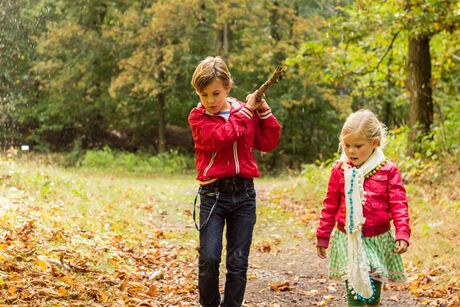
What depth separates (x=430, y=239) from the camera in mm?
7008

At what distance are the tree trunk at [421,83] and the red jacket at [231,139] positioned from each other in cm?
798

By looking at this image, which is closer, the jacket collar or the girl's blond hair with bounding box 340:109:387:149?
the girl's blond hair with bounding box 340:109:387:149

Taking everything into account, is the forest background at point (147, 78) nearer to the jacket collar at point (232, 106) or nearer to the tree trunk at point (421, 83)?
the tree trunk at point (421, 83)

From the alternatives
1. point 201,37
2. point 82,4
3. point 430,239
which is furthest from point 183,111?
point 430,239

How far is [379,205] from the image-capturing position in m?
3.81

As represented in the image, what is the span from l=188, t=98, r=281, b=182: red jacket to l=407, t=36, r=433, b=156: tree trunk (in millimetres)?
7983

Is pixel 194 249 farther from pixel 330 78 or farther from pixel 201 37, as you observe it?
pixel 201 37

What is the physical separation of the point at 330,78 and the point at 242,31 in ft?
45.0

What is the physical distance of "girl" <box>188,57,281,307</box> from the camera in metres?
4.13

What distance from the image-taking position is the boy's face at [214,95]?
13.5ft

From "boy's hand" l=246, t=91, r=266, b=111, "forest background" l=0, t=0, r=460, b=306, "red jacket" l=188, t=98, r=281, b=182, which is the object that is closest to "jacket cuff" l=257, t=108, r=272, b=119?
"red jacket" l=188, t=98, r=281, b=182

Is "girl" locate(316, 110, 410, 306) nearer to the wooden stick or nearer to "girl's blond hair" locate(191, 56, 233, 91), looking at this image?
the wooden stick

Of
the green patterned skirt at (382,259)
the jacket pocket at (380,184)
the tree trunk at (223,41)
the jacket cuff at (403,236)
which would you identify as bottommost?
the green patterned skirt at (382,259)

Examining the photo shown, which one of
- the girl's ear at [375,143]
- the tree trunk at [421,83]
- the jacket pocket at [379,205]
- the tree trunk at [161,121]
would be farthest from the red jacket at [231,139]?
the tree trunk at [161,121]
